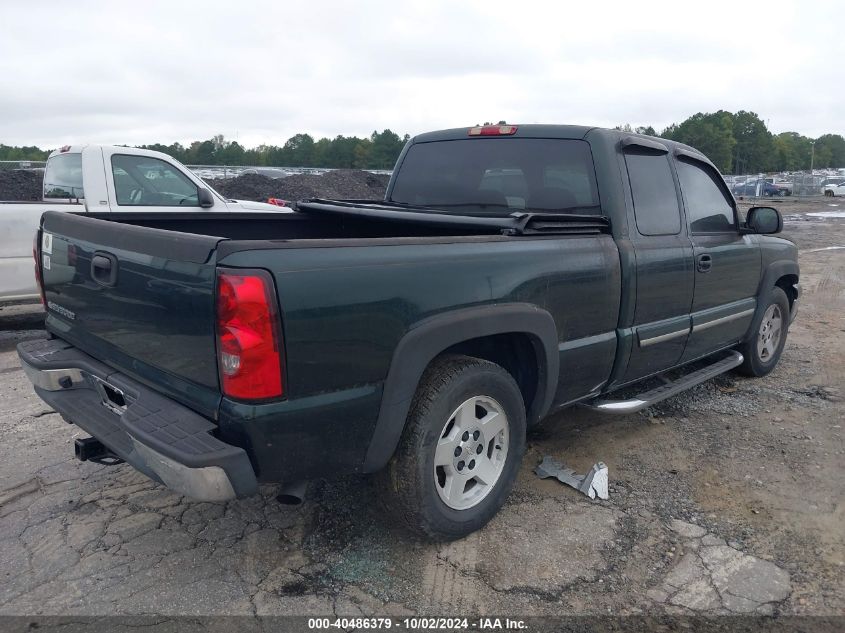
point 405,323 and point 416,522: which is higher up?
point 405,323

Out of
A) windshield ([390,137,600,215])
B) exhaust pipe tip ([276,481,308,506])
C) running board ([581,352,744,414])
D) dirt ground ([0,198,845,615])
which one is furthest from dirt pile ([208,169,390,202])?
exhaust pipe tip ([276,481,308,506])

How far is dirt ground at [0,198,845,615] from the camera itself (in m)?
2.82

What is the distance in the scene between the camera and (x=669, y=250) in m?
4.17

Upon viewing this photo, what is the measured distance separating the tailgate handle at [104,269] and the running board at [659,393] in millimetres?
2540

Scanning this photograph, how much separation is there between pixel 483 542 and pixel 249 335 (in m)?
1.60

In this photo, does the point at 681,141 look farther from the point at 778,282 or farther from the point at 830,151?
the point at 830,151

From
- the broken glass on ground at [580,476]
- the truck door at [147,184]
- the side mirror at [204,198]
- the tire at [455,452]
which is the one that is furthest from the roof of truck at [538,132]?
the truck door at [147,184]

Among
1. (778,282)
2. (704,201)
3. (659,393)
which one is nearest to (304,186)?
(778,282)

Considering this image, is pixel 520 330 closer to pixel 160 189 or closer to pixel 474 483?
pixel 474 483

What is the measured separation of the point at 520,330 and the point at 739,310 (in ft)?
8.66

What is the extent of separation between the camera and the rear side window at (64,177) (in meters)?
7.27

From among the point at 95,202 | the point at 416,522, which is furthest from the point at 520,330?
the point at 95,202

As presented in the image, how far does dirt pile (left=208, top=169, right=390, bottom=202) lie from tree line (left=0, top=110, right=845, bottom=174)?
2.46 metres

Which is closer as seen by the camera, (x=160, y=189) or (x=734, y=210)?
(x=734, y=210)
